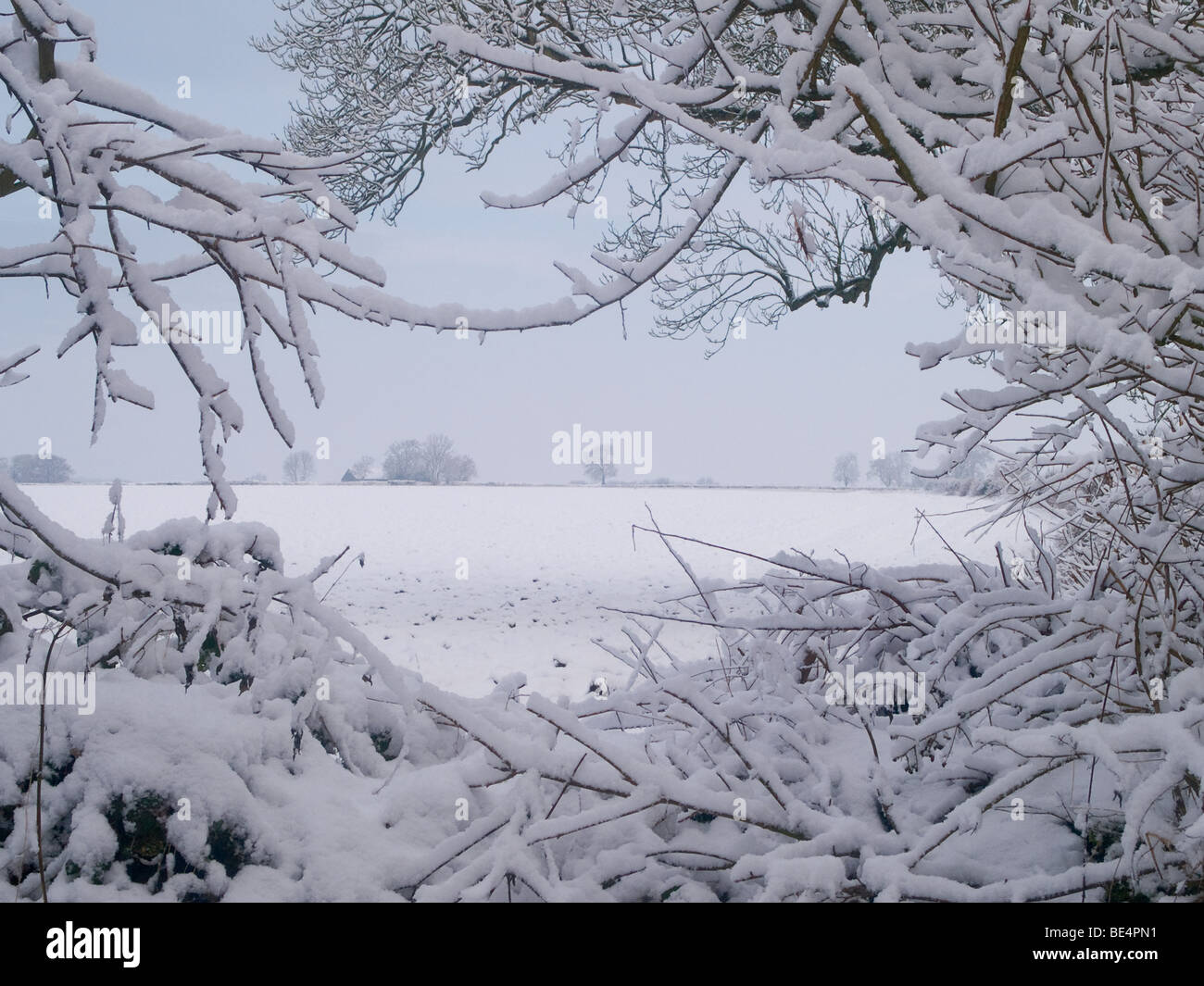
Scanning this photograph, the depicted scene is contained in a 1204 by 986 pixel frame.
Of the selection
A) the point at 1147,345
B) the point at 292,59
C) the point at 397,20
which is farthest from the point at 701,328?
the point at 1147,345

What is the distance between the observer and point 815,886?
1.38m

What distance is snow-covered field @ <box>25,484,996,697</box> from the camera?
733 cm

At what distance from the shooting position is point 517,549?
48.0ft

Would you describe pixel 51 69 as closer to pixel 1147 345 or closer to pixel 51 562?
Answer: pixel 51 562

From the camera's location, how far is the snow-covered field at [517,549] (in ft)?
24.1

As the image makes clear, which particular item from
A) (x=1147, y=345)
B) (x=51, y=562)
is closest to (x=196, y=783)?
(x=51, y=562)

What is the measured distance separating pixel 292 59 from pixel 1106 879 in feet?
28.2

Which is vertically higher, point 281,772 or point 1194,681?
point 1194,681

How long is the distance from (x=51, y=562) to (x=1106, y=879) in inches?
99.1

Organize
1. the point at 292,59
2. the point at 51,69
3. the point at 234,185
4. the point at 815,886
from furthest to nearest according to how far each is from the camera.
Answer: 1. the point at 292,59
2. the point at 51,69
3. the point at 234,185
4. the point at 815,886
